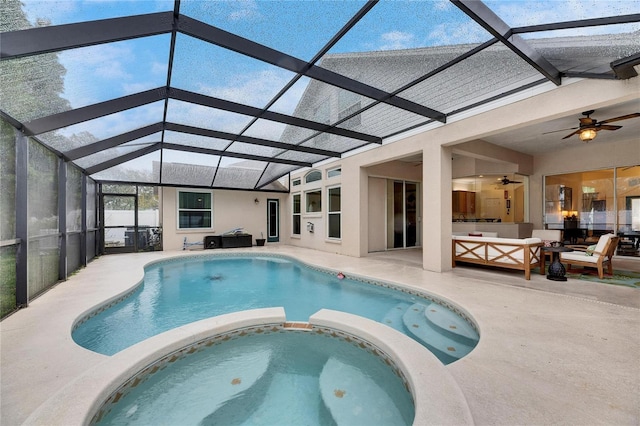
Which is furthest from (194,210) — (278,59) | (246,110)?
(278,59)

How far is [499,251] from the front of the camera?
226 inches

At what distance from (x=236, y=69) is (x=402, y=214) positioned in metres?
8.01

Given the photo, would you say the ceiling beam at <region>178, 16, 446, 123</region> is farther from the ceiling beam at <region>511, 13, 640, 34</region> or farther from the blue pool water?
the blue pool water

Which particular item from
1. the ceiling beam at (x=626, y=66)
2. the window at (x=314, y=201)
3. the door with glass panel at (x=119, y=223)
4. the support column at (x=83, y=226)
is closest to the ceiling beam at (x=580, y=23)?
the ceiling beam at (x=626, y=66)

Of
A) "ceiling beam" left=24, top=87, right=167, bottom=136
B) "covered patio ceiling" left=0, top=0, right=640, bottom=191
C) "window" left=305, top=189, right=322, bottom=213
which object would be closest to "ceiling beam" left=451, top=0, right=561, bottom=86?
"covered patio ceiling" left=0, top=0, right=640, bottom=191

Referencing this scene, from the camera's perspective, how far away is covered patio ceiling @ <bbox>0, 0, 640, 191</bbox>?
8.95ft

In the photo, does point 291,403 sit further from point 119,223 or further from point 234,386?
point 119,223

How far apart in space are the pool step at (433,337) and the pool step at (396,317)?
0.07m

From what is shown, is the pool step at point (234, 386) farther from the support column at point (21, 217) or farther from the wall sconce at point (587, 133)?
the wall sconce at point (587, 133)

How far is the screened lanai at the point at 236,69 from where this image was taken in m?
2.77

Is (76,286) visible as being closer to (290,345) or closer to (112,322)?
(112,322)

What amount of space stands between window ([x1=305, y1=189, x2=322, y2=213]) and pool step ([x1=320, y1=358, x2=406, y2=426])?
26.7 ft

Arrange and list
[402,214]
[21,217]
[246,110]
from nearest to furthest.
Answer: [21,217] < [246,110] < [402,214]

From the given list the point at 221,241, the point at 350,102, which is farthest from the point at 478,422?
the point at 221,241
